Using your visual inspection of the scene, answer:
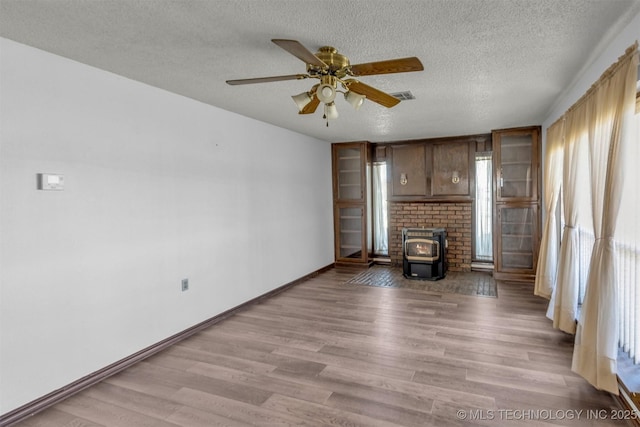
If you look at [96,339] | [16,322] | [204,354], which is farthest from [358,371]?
[16,322]

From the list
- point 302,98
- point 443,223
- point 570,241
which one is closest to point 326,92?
point 302,98

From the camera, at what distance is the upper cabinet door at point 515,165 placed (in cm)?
555

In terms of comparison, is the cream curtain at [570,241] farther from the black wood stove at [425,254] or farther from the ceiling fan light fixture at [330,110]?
the black wood stove at [425,254]

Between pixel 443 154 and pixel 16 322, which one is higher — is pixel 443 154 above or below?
above

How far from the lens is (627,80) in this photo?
2090 millimetres

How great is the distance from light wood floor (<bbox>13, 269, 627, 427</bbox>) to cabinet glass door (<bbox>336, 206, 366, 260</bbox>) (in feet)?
8.91

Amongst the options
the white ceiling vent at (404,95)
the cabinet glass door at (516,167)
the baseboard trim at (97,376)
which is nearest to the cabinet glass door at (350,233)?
the cabinet glass door at (516,167)

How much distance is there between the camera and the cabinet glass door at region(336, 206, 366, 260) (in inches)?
270

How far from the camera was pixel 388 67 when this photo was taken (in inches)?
86.2

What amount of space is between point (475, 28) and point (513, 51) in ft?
1.73

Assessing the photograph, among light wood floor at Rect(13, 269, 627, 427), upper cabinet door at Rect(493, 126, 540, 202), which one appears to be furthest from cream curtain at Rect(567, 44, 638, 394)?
upper cabinet door at Rect(493, 126, 540, 202)

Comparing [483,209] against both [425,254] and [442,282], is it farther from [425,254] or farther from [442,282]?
[442,282]

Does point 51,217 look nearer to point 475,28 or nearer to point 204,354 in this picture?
point 204,354

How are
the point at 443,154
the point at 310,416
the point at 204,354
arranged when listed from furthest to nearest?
the point at 443,154 → the point at 204,354 → the point at 310,416
